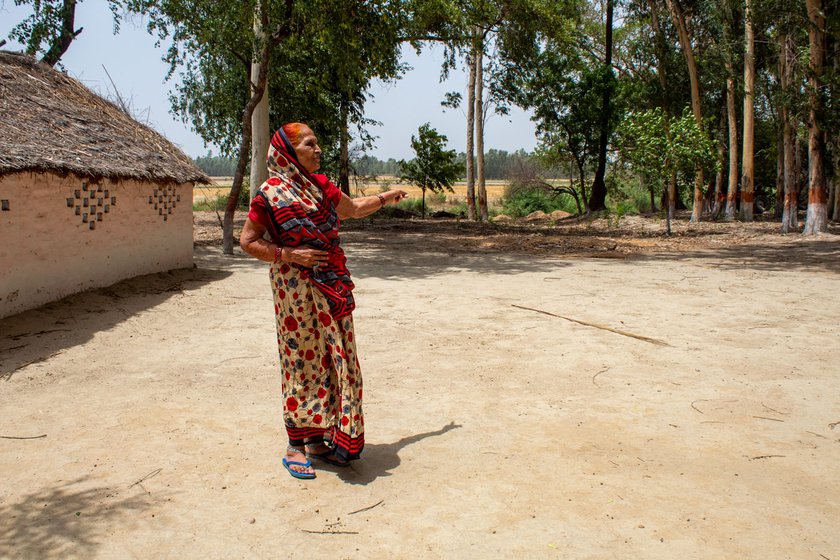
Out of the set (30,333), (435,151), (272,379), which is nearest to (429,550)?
(272,379)

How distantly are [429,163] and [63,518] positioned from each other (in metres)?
22.5

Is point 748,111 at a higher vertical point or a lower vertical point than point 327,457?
higher

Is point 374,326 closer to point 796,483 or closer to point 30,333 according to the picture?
point 30,333

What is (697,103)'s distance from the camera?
20.9 meters

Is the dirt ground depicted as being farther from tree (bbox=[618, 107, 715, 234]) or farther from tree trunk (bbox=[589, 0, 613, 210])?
tree trunk (bbox=[589, 0, 613, 210])

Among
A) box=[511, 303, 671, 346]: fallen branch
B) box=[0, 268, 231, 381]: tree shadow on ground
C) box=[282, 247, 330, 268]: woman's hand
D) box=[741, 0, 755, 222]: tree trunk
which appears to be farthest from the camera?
box=[741, 0, 755, 222]: tree trunk

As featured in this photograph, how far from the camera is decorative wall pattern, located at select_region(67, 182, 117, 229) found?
A: 8164 mm

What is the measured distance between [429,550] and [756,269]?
10479 mm

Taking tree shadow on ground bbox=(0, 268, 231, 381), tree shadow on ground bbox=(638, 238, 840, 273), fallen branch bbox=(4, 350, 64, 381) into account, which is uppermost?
tree shadow on ground bbox=(638, 238, 840, 273)

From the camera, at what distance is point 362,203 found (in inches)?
158

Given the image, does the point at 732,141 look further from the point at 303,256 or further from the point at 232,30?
the point at 303,256

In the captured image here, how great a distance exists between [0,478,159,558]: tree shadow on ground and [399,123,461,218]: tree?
71.2 ft

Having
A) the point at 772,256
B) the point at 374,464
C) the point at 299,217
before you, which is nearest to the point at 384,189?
the point at 772,256

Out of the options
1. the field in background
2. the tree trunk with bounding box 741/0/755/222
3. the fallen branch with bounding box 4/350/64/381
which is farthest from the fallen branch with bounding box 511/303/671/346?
the tree trunk with bounding box 741/0/755/222
